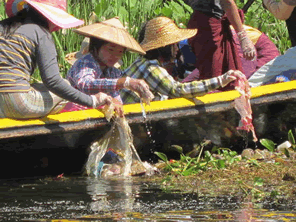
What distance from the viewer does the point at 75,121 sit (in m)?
5.05

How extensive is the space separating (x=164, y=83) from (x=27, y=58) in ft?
3.83

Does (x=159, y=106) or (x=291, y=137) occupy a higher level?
(x=159, y=106)

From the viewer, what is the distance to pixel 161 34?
580cm

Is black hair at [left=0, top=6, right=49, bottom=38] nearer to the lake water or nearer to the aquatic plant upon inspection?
the lake water

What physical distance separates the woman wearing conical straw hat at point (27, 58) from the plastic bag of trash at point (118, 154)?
1.40 feet

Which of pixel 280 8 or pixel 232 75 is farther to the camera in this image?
pixel 280 8

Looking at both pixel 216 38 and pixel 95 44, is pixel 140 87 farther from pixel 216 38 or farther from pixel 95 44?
pixel 216 38

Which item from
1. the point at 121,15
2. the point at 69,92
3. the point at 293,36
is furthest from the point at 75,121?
the point at 121,15

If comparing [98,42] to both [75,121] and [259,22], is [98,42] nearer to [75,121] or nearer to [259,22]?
[75,121]

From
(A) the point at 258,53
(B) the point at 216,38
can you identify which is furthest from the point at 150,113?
(A) the point at 258,53

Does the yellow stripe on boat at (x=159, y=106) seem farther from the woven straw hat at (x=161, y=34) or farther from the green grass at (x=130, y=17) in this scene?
the green grass at (x=130, y=17)

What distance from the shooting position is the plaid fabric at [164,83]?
5633 mm

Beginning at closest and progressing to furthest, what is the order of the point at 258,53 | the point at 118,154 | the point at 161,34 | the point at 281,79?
the point at 118,154, the point at 161,34, the point at 281,79, the point at 258,53

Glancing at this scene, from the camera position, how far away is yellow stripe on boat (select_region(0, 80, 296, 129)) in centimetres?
490
